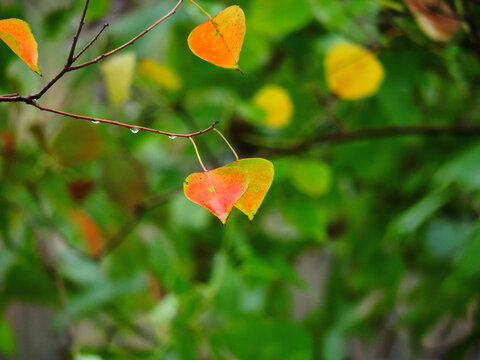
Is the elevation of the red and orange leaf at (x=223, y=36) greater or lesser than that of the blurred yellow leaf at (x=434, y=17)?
greater

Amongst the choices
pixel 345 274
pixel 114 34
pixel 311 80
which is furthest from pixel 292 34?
pixel 345 274

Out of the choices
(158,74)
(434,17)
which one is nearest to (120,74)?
(158,74)

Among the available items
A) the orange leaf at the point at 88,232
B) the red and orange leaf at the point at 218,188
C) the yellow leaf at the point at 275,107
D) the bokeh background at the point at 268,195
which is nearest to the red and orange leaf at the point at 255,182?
the red and orange leaf at the point at 218,188

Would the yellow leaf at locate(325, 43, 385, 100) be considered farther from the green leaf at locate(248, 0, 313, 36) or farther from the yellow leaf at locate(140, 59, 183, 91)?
the yellow leaf at locate(140, 59, 183, 91)

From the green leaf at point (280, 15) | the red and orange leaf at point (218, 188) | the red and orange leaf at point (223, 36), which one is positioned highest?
the red and orange leaf at point (223, 36)

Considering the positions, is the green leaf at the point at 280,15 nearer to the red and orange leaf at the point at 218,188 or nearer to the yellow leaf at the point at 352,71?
the yellow leaf at the point at 352,71

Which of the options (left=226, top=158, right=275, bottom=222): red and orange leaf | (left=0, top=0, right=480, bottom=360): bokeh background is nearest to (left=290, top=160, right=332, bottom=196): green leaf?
(left=0, top=0, right=480, bottom=360): bokeh background
